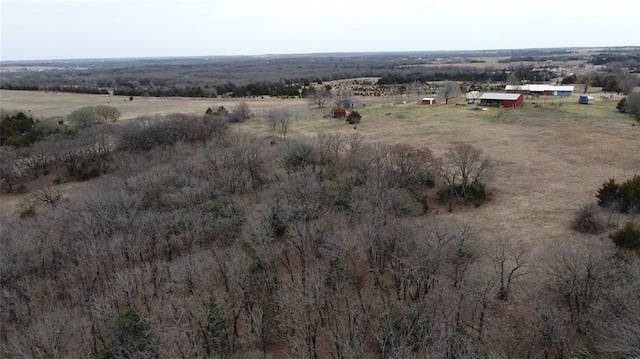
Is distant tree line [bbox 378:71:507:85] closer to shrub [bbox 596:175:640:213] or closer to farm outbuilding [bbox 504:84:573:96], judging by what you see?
farm outbuilding [bbox 504:84:573:96]

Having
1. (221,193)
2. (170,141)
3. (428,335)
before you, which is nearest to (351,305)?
(428,335)

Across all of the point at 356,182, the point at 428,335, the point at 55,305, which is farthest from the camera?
the point at 356,182

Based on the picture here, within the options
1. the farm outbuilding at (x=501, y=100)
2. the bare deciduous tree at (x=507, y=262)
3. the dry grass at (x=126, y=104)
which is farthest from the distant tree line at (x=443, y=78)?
the bare deciduous tree at (x=507, y=262)

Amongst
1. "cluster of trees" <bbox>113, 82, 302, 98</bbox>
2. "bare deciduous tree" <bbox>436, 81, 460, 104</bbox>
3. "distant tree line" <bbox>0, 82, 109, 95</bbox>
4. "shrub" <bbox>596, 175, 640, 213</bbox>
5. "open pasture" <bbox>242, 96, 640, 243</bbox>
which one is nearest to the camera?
"shrub" <bbox>596, 175, 640, 213</bbox>

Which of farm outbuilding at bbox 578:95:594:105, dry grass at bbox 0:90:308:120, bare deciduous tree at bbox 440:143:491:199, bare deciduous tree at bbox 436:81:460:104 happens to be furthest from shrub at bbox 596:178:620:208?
dry grass at bbox 0:90:308:120

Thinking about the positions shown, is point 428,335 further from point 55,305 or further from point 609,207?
point 609,207

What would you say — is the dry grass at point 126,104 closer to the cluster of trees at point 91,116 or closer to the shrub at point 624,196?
the cluster of trees at point 91,116
